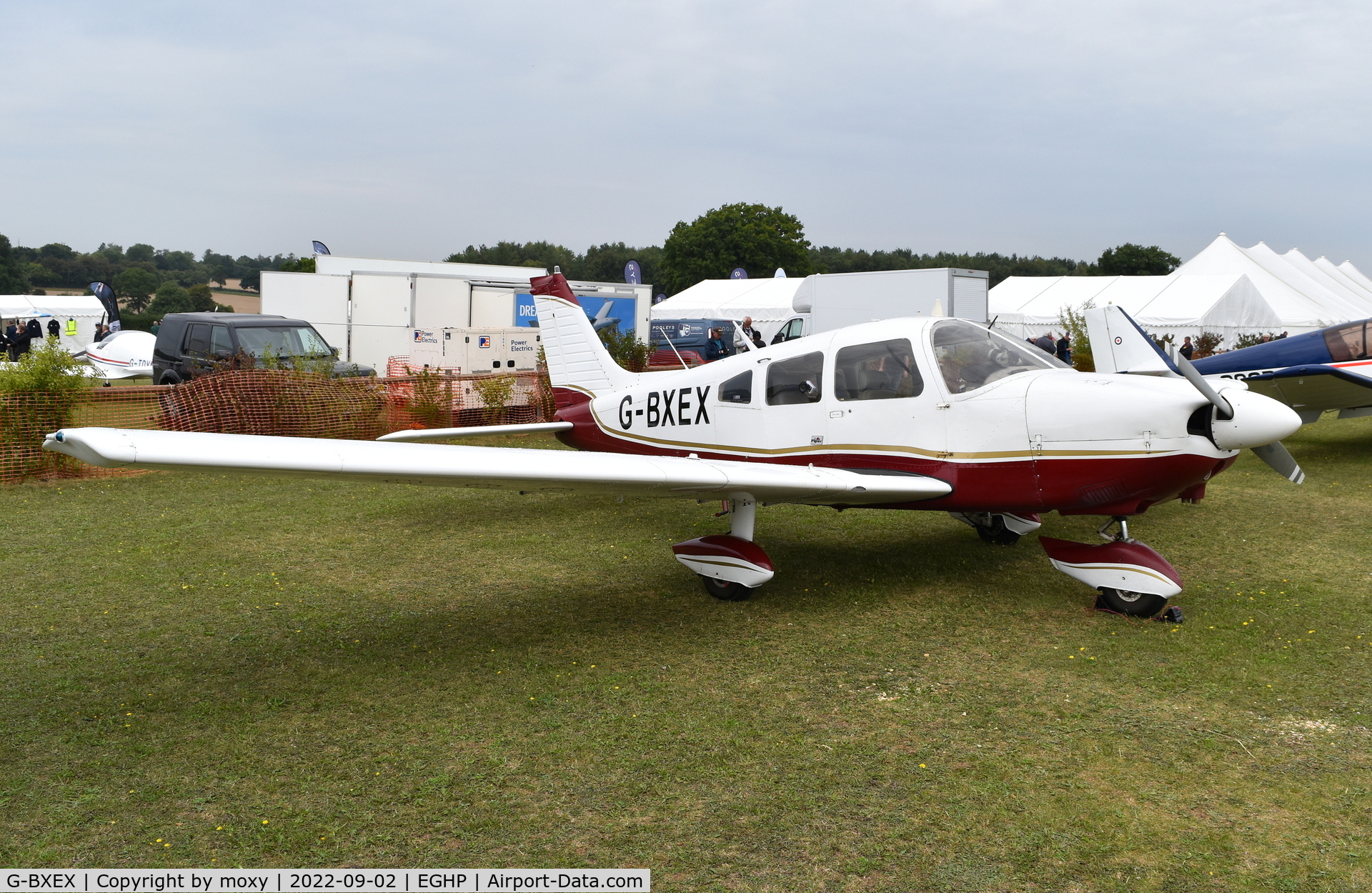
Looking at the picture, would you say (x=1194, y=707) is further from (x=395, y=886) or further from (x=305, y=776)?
(x=305, y=776)

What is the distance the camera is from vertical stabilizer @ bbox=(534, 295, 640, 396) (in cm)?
888

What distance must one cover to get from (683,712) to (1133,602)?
3.12 metres

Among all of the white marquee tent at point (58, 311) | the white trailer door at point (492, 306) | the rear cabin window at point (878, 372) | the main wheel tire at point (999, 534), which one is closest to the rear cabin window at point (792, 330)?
the white trailer door at point (492, 306)

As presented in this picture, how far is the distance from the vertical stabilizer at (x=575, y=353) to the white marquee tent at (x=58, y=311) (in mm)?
30810

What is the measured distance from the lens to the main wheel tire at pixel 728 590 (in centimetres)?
632

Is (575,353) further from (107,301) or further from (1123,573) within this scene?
(107,301)

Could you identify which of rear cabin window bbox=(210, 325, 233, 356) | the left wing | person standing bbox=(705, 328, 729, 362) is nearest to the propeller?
the left wing

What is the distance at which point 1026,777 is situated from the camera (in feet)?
12.5

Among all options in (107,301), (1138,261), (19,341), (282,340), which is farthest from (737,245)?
(282,340)

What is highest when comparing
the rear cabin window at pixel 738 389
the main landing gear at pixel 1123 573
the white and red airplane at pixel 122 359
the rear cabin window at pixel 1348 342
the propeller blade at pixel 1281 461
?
the rear cabin window at pixel 1348 342

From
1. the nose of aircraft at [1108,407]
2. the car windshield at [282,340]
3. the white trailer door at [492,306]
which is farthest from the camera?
the white trailer door at [492,306]

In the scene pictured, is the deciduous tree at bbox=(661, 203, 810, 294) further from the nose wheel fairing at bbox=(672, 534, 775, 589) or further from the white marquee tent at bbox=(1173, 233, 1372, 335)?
the nose wheel fairing at bbox=(672, 534, 775, 589)

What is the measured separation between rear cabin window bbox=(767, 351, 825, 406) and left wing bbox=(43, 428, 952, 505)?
2.53 feet

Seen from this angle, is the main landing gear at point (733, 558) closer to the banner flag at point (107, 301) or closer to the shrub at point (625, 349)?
the shrub at point (625, 349)
